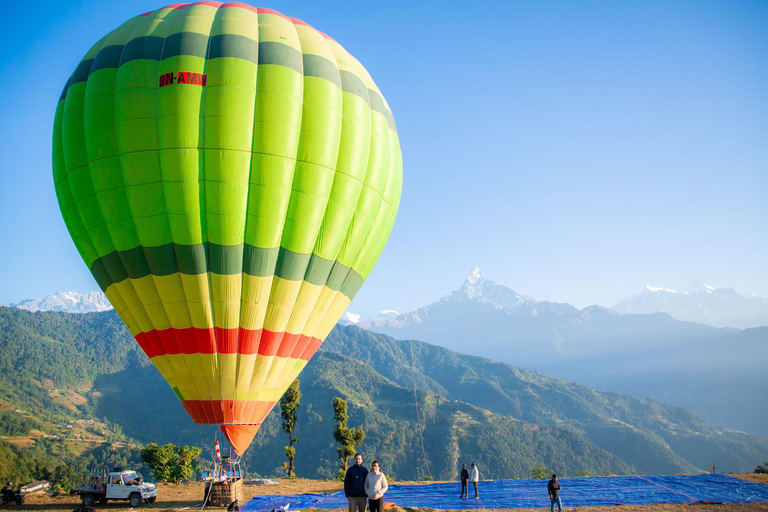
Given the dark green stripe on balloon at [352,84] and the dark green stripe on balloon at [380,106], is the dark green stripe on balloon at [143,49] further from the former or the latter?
the dark green stripe on balloon at [380,106]

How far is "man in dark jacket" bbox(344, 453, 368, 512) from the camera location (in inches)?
415

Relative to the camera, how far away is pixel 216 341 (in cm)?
1655

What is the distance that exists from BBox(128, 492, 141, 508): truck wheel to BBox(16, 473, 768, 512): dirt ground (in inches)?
8.6

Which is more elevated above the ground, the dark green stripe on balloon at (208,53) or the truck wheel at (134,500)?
the dark green stripe on balloon at (208,53)

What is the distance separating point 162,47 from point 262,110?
13.0 ft

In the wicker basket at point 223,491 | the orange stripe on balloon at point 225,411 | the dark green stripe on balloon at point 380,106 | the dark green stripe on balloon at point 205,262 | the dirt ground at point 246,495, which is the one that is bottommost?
the dirt ground at point 246,495

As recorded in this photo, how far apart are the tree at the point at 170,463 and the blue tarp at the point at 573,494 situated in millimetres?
9017

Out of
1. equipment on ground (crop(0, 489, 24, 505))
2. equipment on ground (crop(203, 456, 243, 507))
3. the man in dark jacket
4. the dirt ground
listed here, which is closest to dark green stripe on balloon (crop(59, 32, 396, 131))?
the man in dark jacket

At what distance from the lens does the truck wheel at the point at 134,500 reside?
21.1 meters

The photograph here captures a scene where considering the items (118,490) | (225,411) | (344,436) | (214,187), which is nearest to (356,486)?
(225,411)

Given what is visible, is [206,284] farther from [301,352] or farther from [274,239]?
[301,352]

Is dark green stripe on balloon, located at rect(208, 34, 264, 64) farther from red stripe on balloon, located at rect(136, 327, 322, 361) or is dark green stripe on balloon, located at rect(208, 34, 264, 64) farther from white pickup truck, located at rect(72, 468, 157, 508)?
white pickup truck, located at rect(72, 468, 157, 508)

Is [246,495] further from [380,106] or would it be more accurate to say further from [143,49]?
[143,49]

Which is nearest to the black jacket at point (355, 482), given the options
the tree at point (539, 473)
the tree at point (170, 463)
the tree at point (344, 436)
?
the tree at point (170, 463)
